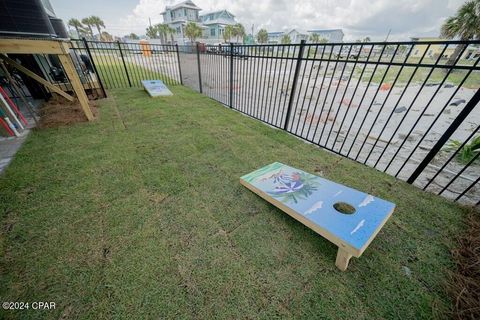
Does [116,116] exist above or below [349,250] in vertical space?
below

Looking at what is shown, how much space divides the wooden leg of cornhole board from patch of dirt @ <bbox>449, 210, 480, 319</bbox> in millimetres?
705

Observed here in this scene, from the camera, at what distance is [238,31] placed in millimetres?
47250

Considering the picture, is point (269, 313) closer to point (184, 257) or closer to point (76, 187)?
point (184, 257)

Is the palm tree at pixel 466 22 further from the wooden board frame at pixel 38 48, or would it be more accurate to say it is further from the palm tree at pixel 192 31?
the palm tree at pixel 192 31

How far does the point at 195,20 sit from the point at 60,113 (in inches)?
2132

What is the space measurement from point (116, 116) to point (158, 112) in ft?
2.98

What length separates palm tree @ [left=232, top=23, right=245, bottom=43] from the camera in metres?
46.6

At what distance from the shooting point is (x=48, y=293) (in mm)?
1320

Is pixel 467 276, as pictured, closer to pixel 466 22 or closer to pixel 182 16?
pixel 466 22

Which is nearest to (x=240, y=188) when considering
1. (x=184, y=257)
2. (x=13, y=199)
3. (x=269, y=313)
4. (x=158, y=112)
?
(x=184, y=257)

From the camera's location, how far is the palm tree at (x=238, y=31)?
46.6 metres

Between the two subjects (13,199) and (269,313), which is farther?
(13,199)

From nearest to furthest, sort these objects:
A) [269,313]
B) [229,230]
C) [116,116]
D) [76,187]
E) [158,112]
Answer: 1. [269,313]
2. [229,230]
3. [76,187]
4. [116,116]
5. [158,112]

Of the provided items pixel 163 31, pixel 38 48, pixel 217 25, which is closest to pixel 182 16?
pixel 163 31
